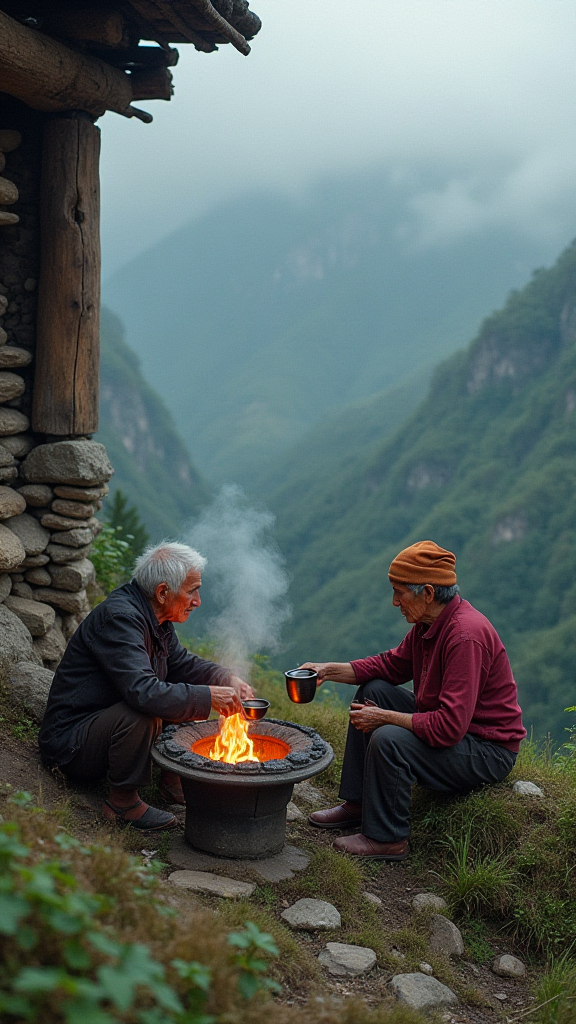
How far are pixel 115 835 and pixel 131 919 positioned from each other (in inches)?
58.6

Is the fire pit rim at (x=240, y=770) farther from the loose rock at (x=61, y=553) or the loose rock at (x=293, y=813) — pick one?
the loose rock at (x=61, y=553)

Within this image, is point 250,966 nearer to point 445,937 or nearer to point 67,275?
point 445,937

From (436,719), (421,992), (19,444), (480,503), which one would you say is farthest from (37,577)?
(480,503)

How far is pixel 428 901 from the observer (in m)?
3.95

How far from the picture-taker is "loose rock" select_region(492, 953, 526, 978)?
11.9 feet

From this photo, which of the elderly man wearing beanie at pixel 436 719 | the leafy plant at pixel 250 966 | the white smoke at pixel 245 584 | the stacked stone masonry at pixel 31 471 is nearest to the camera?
the leafy plant at pixel 250 966

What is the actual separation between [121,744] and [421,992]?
63.2 inches

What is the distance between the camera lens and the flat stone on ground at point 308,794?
5.06 meters

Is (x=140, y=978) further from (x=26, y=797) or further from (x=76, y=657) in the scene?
(x=76, y=657)

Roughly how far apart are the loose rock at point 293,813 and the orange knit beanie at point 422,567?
152 cm

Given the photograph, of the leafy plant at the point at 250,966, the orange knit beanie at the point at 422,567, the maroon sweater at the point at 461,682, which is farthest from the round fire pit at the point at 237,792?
the leafy plant at the point at 250,966

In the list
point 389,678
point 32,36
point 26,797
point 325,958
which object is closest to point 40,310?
point 32,36

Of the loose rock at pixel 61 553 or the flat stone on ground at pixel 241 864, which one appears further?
the loose rock at pixel 61 553

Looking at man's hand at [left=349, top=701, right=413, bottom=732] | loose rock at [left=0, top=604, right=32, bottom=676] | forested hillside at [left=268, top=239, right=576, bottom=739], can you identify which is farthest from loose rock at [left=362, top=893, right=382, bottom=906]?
forested hillside at [left=268, top=239, right=576, bottom=739]
